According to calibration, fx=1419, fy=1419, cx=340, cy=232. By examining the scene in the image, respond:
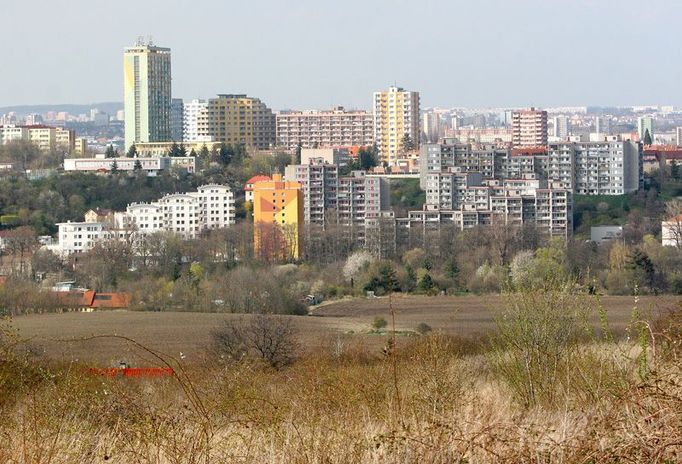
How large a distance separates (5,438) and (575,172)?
2729 cm

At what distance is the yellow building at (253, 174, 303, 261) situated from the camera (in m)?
22.6

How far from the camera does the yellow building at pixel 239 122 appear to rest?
1591 inches

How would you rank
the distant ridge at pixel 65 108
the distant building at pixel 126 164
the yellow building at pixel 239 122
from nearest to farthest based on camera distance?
the distant building at pixel 126 164 < the yellow building at pixel 239 122 < the distant ridge at pixel 65 108

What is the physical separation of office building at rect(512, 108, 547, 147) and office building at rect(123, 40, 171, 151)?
11.6 metres

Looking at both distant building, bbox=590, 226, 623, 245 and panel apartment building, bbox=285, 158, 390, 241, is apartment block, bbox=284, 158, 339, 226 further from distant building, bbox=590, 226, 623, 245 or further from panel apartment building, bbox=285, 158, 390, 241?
distant building, bbox=590, 226, 623, 245

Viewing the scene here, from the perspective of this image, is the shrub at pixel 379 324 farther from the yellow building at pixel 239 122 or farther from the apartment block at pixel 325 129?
the apartment block at pixel 325 129

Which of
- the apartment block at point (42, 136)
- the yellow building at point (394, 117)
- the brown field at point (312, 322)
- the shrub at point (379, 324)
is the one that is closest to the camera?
the brown field at point (312, 322)

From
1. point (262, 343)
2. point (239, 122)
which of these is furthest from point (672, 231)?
point (239, 122)

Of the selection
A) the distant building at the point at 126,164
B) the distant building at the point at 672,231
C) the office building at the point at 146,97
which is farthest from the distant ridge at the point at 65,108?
the distant building at the point at 672,231

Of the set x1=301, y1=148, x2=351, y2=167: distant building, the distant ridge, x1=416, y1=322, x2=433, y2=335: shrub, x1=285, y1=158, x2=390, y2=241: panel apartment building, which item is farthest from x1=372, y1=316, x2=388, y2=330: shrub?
the distant ridge

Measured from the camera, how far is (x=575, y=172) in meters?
29.4

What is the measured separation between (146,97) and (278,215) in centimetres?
1817

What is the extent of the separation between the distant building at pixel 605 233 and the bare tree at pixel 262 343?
12448 mm

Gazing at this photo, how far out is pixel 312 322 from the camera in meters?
14.7
